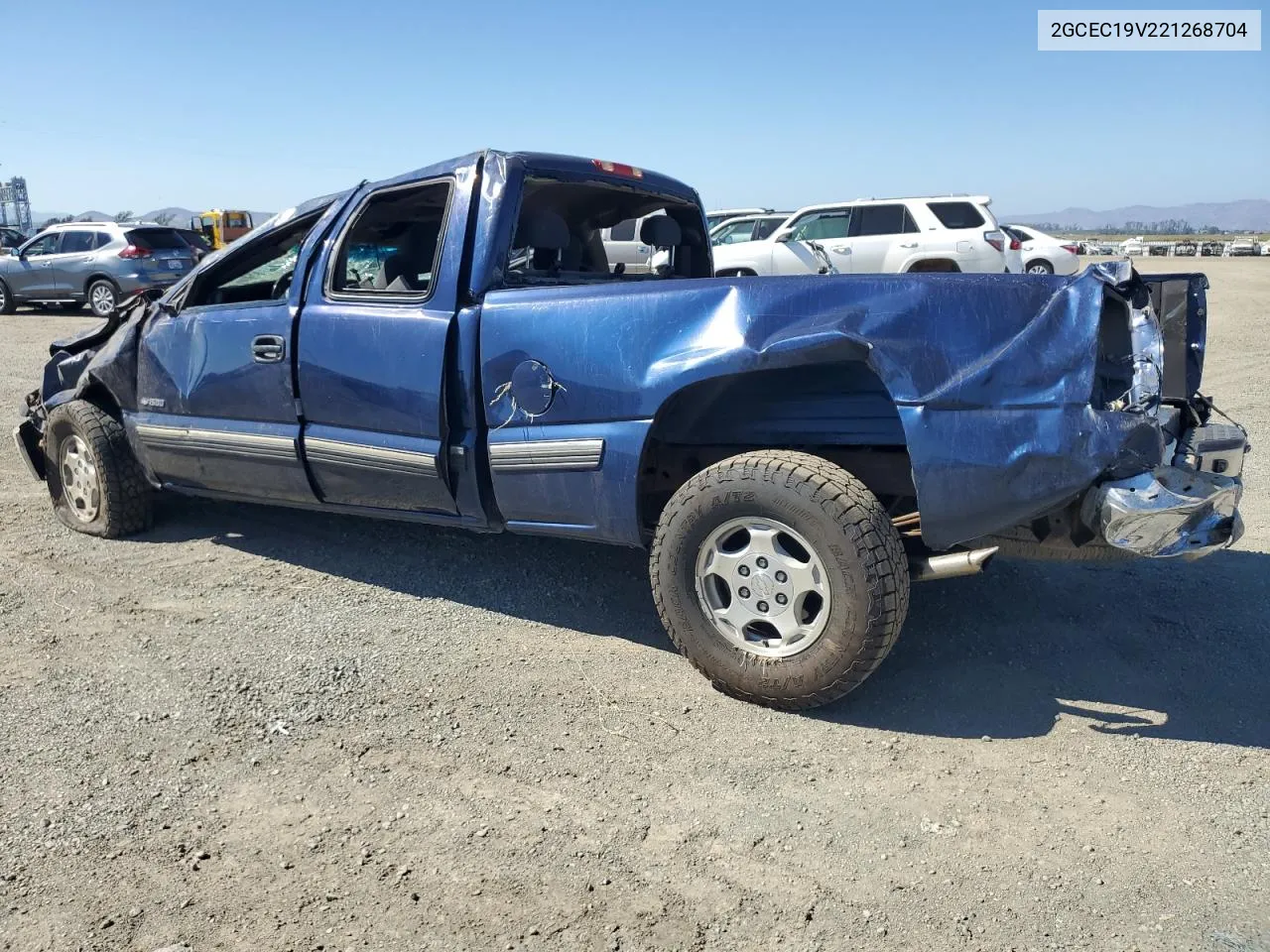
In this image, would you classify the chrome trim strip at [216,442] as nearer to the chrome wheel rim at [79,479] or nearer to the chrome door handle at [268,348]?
the chrome door handle at [268,348]

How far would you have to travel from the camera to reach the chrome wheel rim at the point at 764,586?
3.31m

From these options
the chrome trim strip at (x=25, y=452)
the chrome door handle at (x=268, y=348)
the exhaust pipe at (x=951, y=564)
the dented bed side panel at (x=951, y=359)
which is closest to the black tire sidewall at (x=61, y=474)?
the chrome trim strip at (x=25, y=452)

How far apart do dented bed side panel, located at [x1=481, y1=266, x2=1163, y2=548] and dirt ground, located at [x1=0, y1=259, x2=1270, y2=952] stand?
0.85m

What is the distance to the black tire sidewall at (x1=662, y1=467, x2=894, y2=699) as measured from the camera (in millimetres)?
3176

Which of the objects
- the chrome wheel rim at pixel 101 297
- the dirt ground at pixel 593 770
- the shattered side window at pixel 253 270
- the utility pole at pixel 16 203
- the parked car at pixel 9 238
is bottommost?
the dirt ground at pixel 593 770

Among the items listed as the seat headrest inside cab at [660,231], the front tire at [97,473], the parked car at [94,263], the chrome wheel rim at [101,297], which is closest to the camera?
the seat headrest inside cab at [660,231]

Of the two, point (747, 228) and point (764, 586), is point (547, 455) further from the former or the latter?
point (747, 228)

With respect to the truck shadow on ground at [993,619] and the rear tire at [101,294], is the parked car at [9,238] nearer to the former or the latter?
the rear tire at [101,294]

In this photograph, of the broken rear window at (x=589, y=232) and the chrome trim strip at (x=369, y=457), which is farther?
the broken rear window at (x=589, y=232)

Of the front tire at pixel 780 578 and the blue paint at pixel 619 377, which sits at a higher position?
the blue paint at pixel 619 377

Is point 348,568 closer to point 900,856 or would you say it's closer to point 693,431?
point 693,431

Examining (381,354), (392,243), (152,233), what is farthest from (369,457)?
(152,233)

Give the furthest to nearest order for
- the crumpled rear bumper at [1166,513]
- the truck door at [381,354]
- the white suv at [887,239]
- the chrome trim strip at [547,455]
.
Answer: the white suv at [887,239]
the truck door at [381,354]
the chrome trim strip at [547,455]
the crumpled rear bumper at [1166,513]

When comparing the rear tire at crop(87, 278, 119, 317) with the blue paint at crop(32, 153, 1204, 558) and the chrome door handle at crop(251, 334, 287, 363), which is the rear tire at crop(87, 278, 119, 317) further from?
the chrome door handle at crop(251, 334, 287, 363)
